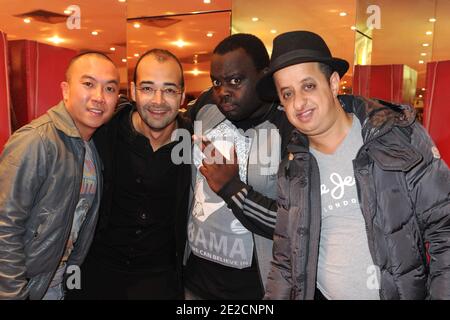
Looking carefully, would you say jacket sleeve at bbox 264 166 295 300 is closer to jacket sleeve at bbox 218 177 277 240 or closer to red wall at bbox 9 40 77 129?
jacket sleeve at bbox 218 177 277 240

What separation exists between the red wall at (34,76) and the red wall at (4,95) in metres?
0.18

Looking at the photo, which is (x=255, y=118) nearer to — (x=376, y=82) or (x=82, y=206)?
(x=82, y=206)

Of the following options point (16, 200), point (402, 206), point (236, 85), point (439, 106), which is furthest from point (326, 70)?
point (16, 200)

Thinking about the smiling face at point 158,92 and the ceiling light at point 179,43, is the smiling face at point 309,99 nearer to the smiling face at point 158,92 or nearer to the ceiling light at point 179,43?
the smiling face at point 158,92

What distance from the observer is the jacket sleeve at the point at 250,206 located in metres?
1.88

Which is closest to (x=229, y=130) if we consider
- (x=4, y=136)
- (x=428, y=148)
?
(x=428, y=148)

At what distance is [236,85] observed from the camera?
208cm

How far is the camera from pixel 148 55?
2396 mm

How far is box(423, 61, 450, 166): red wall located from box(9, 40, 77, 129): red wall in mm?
2417

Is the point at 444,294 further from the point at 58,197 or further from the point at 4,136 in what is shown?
the point at 4,136

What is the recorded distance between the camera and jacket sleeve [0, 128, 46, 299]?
5.98ft

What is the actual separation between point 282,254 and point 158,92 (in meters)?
1.12
